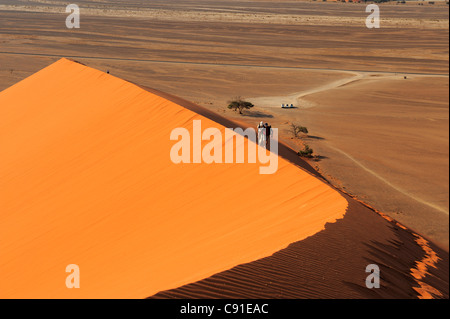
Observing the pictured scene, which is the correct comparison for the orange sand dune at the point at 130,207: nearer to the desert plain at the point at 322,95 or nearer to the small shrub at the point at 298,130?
the desert plain at the point at 322,95

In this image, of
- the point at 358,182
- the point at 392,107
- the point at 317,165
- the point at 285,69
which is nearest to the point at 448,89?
the point at 358,182

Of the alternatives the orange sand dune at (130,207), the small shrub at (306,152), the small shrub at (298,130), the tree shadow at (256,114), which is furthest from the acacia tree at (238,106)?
the orange sand dune at (130,207)

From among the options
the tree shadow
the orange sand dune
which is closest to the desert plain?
the tree shadow

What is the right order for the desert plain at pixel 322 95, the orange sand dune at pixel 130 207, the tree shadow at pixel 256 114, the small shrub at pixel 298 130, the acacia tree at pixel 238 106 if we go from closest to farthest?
the desert plain at pixel 322 95, the orange sand dune at pixel 130 207, the small shrub at pixel 298 130, the tree shadow at pixel 256 114, the acacia tree at pixel 238 106

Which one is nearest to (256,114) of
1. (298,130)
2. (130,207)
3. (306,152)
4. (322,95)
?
(298,130)

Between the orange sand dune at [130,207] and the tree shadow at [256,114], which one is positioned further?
the tree shadow at [256,114]

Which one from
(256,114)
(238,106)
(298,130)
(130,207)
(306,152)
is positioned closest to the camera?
(130,207)

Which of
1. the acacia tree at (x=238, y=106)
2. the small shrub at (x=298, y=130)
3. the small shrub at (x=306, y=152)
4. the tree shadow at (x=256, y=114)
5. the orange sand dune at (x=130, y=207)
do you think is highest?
the acacia tree at (x=238, y=106)

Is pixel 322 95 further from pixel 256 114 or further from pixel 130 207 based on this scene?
pixel 130 207
